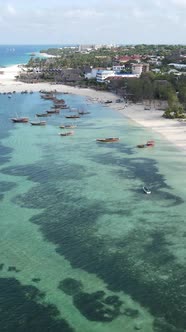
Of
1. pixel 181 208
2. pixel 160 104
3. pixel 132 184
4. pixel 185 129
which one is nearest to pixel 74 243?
pixel 181 208

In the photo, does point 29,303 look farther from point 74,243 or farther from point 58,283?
point 74,243

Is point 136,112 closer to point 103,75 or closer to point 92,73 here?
point 103,75

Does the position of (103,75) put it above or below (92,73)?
above

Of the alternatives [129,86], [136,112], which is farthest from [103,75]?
[136,112]

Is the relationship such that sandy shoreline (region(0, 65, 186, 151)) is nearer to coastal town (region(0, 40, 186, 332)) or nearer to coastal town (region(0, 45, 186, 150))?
coastal town (region(0, 45, 186, 150))

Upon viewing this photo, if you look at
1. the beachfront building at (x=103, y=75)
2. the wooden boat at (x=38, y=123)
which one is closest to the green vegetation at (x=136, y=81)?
the beachfront building at (x=103, y=75)

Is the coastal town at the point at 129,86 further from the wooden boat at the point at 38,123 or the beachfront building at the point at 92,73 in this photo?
the wooden boat at the point at 38,123
